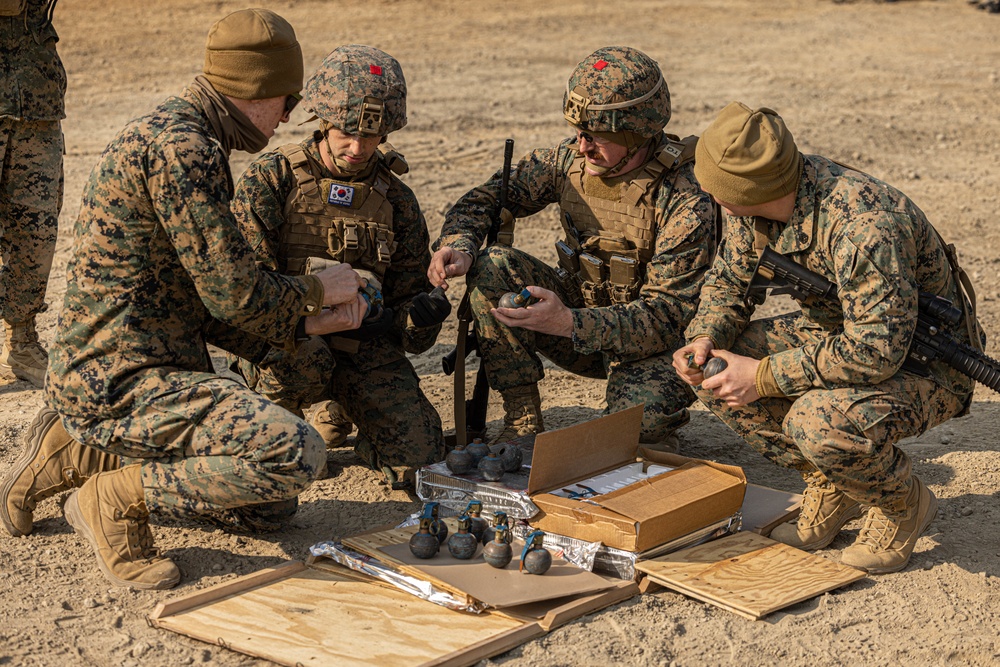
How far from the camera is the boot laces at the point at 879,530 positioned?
537cm

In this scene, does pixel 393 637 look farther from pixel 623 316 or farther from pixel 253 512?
pixel 623 316

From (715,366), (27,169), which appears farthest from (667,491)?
(27,169)

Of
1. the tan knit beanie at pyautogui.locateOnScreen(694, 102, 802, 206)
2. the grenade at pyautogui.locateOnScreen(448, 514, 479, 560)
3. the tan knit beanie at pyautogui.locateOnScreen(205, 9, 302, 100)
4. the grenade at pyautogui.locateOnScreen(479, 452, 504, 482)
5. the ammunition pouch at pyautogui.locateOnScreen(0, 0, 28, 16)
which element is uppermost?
the ammunition pouch at pyautogui.locateOnScreen(0, 0, 28, 16)

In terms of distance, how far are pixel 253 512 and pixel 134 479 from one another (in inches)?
24.0

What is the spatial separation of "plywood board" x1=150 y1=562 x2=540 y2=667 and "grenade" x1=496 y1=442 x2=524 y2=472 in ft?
3.17

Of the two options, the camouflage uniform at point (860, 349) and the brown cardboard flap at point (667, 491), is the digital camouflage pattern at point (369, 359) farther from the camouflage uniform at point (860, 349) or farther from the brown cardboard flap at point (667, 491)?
the camouflage uniform at point (860, 349)

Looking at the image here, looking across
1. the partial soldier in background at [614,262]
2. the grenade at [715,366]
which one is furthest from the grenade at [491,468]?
the grenade at [715,366]

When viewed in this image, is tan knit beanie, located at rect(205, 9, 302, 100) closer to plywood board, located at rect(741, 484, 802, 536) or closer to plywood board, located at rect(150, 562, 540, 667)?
plywood board, located at rect(150, 562, 540, 667)

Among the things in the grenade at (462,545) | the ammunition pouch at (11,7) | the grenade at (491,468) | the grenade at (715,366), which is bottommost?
the grenade at (462,545)

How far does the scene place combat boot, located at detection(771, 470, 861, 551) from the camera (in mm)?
5531

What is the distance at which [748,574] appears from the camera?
17.1 ft

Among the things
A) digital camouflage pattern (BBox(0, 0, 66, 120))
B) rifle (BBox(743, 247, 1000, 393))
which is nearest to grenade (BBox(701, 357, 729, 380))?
rifle (BBox(743, 247, 1000, 393))

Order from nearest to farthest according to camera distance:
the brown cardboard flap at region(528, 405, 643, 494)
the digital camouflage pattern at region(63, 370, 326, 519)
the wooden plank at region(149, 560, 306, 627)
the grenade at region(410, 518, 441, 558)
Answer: the wooden plank at region(149, 560, 306, 627) < the digital camouflage pattern at region(63, 370, 326, 519) < the grenade at region(410, 518, 441, 558) < the brown cardboard flap at region(528, 405, 643, 494)

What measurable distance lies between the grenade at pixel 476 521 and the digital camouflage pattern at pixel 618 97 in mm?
2105
